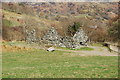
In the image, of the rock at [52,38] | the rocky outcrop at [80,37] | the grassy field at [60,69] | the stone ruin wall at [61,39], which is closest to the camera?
the grassy field at [60,69]

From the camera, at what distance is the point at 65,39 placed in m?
62.2

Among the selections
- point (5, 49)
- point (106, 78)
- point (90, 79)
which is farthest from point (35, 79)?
point (5, 49)

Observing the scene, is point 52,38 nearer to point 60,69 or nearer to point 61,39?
point 61,39

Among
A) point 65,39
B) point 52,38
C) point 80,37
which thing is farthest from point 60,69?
point 80,37

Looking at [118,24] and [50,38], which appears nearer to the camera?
[50,38]

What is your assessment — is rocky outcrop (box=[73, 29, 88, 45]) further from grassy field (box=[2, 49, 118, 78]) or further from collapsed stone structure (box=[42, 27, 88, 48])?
grassy field (box=[2, 49, 118, 78])

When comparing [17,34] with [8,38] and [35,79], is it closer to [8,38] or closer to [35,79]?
[8,38]

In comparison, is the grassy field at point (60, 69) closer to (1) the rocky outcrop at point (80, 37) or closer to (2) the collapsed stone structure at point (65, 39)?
(2) the collapsed stone structure at point (65, 39)

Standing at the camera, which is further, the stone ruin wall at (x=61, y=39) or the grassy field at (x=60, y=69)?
the stone ruin wall at (x=61, y=39)

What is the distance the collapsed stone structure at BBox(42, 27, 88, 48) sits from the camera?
60291 millimetres

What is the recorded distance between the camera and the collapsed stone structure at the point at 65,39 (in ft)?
198

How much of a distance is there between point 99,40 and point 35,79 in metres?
95.8

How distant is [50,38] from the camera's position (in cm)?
6525

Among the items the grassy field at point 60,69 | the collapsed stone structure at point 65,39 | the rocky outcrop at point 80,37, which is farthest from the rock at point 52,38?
the grassy field at point 60,69
